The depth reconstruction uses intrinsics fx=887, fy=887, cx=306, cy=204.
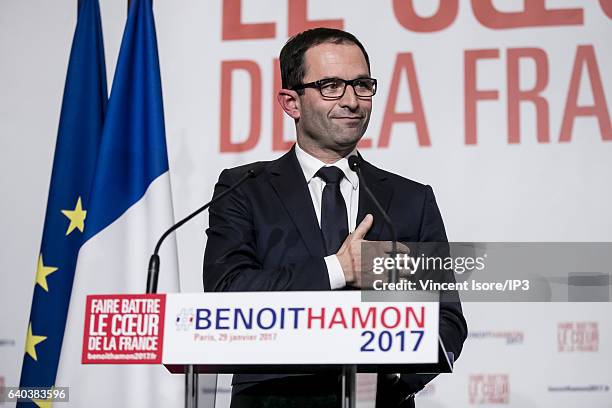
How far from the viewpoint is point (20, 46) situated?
461 centimetres

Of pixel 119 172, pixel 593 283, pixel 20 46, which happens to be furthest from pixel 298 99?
pixel 20 46

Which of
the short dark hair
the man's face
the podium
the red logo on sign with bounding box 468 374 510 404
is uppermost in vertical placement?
the short dark hair

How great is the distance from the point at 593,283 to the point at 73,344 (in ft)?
7.15

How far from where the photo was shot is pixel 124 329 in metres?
1.89

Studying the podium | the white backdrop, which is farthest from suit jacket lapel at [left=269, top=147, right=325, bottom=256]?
the white backdrop

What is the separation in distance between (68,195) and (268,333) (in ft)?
8.13

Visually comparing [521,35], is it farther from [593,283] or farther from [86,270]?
[86,270]

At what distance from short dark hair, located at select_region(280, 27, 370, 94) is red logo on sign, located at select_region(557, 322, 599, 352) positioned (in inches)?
65.3

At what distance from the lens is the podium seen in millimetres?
1790

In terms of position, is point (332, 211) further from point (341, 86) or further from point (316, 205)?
point (341, 86)

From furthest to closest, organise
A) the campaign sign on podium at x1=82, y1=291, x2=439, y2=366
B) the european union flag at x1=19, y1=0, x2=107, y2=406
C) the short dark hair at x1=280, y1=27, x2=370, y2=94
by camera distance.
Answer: the european union flag at x1=19, y1=0, x2=107, y2=406
the short dark hair at x1=280, y1=27, x2=370, y2=94
the campaign sign on podium at x1=82, y1=291, x2=439, y2=366

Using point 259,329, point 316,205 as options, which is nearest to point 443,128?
point 316,205

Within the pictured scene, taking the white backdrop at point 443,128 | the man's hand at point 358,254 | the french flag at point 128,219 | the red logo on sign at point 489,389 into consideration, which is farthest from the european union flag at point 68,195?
the man's hand at point 358,254

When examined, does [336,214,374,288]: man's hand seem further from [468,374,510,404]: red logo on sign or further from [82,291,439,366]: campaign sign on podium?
[468,374,510,404]: red logo on sign
